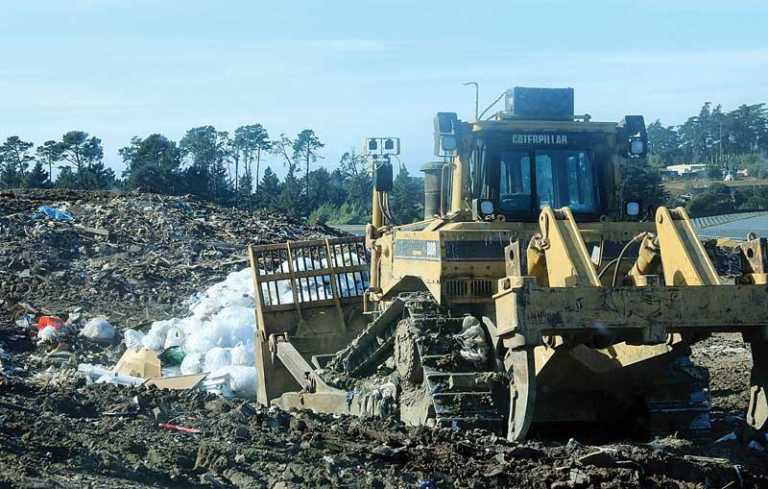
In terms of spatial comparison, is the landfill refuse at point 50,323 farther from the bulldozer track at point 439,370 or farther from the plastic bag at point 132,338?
the bulldozer track at point 439,370

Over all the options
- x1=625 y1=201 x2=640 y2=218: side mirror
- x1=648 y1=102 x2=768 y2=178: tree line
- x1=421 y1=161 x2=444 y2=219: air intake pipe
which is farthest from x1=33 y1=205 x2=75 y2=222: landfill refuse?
x1=648 y1=102 x2=768 y2=178: tree line

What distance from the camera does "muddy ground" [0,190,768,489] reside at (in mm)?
6688

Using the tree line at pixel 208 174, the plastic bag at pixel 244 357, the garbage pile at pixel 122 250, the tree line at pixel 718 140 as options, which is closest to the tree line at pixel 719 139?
the tree line at pixel 718 140

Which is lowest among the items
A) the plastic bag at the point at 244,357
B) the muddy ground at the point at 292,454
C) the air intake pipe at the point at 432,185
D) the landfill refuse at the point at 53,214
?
the plastic bag at the point at 244,357

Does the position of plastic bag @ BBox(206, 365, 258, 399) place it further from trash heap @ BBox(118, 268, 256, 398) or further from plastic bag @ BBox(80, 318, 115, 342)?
plastic bag @ BBox(80, 318, 115, 342)

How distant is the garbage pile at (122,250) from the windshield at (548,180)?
9.97 meters

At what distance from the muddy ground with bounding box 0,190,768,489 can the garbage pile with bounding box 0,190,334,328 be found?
9591 mm

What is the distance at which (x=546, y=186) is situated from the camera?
31.8 ft

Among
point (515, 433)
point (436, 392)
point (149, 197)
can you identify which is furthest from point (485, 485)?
point (149, 197)

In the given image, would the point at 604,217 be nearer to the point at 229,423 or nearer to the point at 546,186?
the point at 546,186

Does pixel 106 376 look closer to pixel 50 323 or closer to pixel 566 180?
pixel 50 323

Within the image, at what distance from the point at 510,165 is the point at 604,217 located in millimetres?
930

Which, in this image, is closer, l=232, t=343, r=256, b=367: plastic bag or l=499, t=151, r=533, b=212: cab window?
l=499, t=151, r=533, b=212: cab window

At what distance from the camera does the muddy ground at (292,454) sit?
669 cm
